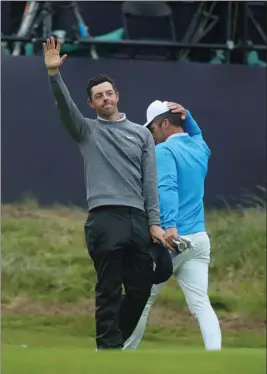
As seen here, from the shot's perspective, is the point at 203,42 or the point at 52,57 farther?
the point at 203,42

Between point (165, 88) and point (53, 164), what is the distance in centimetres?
119

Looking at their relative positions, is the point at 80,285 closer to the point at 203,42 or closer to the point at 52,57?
the point at 203,42

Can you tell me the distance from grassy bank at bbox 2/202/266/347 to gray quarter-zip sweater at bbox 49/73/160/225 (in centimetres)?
299

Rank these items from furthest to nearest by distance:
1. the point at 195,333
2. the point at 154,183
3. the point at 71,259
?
the point at 71,259 < the point at 195,333 < the point at 154,183

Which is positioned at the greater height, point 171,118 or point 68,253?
point 171,118

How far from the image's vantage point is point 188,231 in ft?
20.4

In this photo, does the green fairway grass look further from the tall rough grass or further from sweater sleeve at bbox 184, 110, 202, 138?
sweater sleeve at bbox 184, 110, 202, 138

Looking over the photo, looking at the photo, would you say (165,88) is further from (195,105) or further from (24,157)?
(24,157)

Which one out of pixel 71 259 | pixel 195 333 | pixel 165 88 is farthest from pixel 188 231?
pixel 165 88

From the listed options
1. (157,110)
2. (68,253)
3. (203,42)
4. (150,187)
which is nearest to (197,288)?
(150,187)

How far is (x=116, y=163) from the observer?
18.0ft

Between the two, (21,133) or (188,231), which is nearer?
(188,231)

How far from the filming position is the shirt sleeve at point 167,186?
592 cm

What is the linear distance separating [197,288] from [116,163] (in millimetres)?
1059
